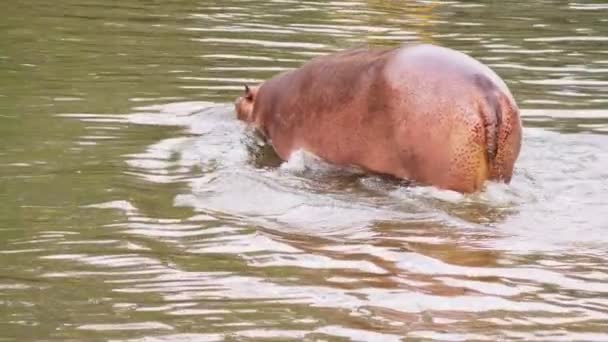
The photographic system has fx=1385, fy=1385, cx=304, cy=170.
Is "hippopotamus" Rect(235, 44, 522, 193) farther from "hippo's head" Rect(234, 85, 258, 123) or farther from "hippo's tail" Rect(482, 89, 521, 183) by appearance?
"hippo's head" Rect(234, 85, 258, 123)

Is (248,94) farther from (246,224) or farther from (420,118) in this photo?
(246,224)

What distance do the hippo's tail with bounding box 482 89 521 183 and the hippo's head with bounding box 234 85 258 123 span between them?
2633mm

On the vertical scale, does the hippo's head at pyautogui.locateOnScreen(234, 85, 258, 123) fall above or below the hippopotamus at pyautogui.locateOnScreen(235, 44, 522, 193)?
below

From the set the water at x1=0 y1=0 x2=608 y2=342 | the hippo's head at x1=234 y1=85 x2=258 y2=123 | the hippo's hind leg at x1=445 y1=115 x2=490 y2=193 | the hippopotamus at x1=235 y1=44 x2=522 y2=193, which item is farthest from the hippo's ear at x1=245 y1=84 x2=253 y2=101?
the hippo's hind leg at x1=445 y1=115 x2=490 y2=193

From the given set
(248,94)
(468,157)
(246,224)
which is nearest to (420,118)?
(468,157)

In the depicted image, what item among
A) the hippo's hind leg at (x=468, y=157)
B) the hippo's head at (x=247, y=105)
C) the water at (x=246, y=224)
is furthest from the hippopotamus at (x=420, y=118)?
the hippo's head at (x=247, y=105)

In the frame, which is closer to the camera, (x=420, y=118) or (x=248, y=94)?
(x=420, y=118)

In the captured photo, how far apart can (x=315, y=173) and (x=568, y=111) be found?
2609mm

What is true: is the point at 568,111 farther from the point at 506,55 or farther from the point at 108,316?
the point at 108,316

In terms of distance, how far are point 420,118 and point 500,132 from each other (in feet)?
1.35

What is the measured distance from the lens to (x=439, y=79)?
7031 mm

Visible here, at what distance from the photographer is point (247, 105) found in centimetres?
934

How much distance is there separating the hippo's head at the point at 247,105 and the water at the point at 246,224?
18 cm

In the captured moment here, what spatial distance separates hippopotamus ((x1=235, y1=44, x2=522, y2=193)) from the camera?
691cm
